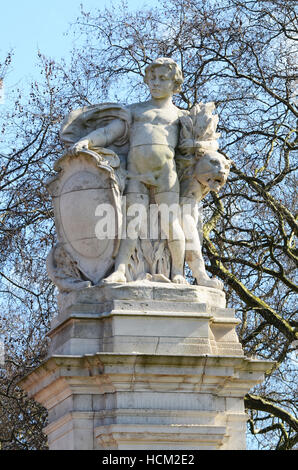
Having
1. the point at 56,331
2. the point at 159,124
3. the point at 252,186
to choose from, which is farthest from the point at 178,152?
the point at 252,186

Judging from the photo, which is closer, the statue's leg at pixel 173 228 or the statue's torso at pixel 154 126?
the statue's leg at pixel 173 228

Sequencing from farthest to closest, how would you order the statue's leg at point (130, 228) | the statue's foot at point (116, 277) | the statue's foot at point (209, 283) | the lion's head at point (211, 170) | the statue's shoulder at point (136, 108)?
the statue's shoulder at point (136, 108), the lion's head at point (211, 170), the statue's foot at point (209, 283), the statue's leg at point (130, 228), the statue's foot at point (116, 277)

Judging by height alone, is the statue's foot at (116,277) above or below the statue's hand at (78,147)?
below

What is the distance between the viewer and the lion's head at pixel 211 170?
12398mm

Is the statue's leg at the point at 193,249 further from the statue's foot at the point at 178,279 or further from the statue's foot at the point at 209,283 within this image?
the statue's foot at the point at 178,279

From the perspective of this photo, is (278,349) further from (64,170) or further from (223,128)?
(64,170)

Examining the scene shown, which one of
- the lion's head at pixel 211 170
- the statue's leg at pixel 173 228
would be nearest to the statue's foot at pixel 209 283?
the statue's leg at pixel 173 228

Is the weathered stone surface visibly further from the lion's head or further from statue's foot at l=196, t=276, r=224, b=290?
the lion's head

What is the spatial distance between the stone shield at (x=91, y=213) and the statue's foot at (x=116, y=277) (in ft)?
0.53

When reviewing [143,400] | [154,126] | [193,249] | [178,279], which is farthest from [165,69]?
[143,400]

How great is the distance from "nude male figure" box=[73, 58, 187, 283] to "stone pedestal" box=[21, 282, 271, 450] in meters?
0.37

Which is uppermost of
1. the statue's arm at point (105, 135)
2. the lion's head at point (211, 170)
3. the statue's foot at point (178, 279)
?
the statue's arm at point (105, 135)

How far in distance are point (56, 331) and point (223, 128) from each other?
6.79 m

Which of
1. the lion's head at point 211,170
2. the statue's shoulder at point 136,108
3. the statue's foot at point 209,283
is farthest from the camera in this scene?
the statue's shoulder at point 136,108
